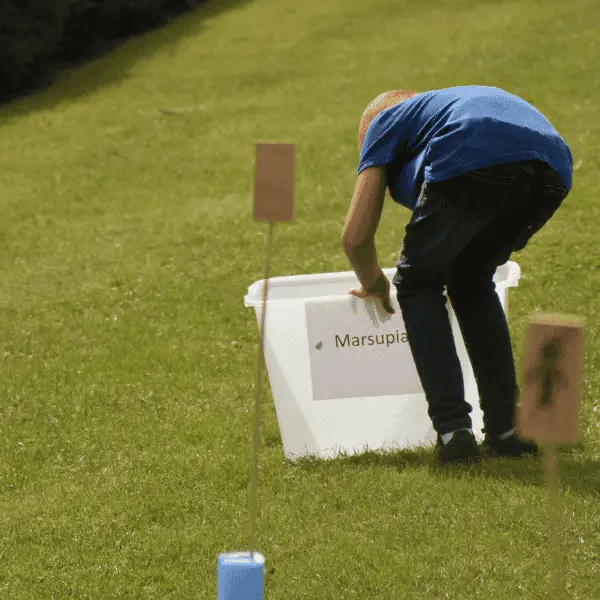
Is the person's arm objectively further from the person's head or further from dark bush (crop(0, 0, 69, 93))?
dark bush (crop(0, 0, 69, 93))

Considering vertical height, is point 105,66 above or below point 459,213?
below

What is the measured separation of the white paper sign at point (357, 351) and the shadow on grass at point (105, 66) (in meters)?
10.6

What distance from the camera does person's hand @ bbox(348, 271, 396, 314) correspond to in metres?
4.23

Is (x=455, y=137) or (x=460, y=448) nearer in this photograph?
(x=455, y=137)

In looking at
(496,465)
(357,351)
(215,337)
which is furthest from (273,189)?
(215,337)

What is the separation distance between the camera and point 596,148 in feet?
31.7

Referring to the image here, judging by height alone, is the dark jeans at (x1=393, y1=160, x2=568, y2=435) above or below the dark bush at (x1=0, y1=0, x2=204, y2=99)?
above

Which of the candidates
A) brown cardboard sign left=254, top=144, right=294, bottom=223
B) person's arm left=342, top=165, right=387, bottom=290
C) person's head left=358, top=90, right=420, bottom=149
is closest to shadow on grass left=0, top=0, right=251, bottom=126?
person's head left=358, top=90, right=420, bottom=149

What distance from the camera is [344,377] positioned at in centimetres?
448

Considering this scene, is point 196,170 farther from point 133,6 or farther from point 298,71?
point 133,6

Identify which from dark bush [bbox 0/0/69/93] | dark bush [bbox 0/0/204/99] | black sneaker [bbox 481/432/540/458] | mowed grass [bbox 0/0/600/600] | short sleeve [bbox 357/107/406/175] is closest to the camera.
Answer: mowed grass [bbox 0/0/600/600]

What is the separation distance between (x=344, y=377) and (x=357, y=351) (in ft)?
0.37

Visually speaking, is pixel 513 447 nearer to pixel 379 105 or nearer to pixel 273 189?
pixel 379 105

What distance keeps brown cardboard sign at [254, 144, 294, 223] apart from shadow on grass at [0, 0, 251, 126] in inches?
450
